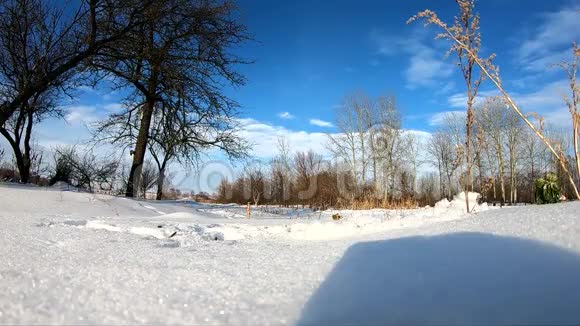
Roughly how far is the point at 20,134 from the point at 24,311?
14.4m

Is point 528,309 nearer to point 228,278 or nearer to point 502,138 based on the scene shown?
point 228,278

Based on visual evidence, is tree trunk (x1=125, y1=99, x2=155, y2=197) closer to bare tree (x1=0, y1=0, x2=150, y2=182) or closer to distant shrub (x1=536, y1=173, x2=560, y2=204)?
bare tree (x1=0, y1=0, x2=150, y2=182)

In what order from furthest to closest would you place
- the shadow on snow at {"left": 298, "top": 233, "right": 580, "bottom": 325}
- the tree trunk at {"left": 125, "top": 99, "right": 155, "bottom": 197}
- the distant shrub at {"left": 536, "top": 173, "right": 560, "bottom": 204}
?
the tree trunk at {"left": 125, "top": 99, "right": 155, "bottom": 197}, the distant shrub at {"left": 536, "top": 173, "right": 560, "bottom": 204}, the shadow on snow at {"left": 298, "top": 233, "right": 580, "bottom": 325}

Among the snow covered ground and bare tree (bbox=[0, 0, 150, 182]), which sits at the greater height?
bare tree (bbox=[0, 0, 150, 182])

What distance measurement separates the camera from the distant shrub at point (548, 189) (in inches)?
220

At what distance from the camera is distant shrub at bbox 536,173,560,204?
559 cm

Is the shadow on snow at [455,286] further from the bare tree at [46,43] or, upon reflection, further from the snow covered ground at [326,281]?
the bare tree at [46,43]

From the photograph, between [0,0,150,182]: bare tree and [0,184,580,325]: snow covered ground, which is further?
[0,0,150,182]: bare tree

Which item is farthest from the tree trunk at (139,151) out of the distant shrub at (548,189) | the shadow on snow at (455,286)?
the shadow on snow at (455,286)

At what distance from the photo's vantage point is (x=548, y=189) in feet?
19.1

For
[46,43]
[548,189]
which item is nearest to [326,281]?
[548,189]

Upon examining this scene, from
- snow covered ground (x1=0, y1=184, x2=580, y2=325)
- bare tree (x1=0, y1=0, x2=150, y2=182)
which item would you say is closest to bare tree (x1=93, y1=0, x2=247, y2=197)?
bare tree (x1=0, y1=0, x2=150, y2=182)

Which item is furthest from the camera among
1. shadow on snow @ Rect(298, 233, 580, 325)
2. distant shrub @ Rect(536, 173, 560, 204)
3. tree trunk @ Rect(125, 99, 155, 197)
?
tree trunk @ Rect(125, 99, 155, 197)

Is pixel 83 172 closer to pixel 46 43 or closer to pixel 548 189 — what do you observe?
pixel 46 43
